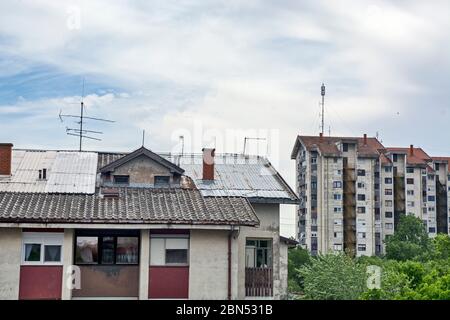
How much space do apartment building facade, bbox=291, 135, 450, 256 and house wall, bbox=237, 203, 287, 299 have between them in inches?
2769

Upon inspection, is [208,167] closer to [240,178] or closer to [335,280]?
[240,178]

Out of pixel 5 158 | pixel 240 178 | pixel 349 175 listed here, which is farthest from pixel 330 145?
Answer: pixel 5 158

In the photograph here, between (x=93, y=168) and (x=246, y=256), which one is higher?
(x=93, y=168)

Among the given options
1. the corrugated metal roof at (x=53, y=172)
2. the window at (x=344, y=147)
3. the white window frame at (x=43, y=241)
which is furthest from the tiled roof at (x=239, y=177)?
the window at (x=344, y=147)

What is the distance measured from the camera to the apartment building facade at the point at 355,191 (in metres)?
93.3

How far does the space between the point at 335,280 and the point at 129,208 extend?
13.0 meters

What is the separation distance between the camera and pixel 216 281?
20375 mm

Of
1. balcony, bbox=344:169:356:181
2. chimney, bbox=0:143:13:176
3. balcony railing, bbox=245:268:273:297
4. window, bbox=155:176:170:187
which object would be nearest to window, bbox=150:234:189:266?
balcony railing, bbox=245:268:273:297

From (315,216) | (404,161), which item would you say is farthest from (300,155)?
(404,161)

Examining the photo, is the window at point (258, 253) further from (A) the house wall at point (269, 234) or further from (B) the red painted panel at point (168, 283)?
(B) the red painted panel at point (168, 283)

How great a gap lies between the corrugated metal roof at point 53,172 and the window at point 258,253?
5877mm

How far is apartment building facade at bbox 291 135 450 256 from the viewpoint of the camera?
306 feet
